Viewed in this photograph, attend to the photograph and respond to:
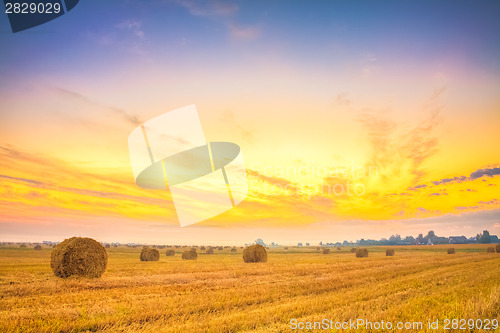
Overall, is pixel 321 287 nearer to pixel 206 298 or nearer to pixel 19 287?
pixel 206 298

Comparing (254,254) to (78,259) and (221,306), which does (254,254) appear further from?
(221,306)

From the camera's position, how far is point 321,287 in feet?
45.5

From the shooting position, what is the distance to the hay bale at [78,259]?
17.8m

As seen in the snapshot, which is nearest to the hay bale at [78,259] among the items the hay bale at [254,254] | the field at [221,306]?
the field at [221,306]

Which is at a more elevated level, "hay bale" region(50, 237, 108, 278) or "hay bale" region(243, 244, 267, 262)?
"hay bale" region(50, 237, 108, 278)

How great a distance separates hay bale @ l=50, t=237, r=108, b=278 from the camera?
1778cm

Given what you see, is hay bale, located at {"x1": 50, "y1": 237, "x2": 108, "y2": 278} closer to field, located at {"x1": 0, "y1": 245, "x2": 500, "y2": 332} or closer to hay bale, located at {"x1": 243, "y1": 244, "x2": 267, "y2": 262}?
field, located at {"x1": 0, "y1": 245, "x2": 500, "y2": 332}

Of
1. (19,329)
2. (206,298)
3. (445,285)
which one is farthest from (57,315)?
(445,285)

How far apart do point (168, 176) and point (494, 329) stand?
21.2 metres

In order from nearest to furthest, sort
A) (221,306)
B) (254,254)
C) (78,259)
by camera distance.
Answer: (221,306) → (78,259) → (254,254)

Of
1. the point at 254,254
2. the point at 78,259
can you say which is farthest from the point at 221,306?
the point at 254,254

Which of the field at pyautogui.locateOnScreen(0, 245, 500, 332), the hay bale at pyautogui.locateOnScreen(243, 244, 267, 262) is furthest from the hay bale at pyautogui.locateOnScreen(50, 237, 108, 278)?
the hay bale at pyautogui.locateOnScreen(243, 244, 267, 262)

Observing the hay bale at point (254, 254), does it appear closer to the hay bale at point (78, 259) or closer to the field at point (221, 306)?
the hay bale at point (78, 259)

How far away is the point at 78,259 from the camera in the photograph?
18.2 meters
